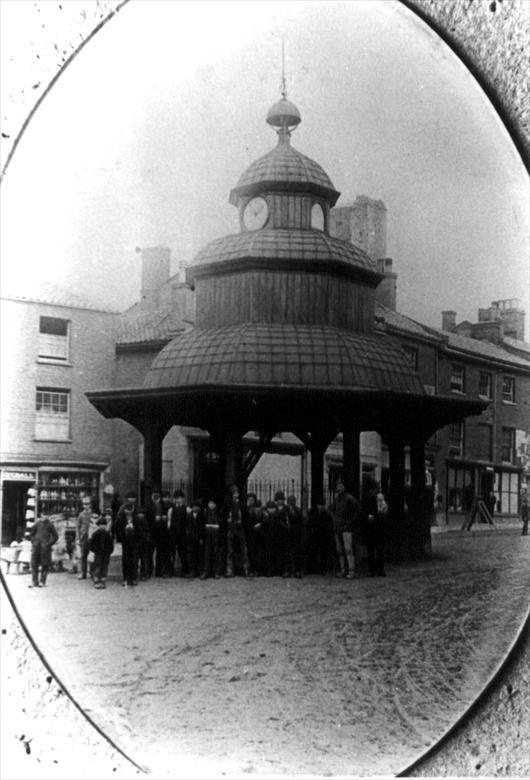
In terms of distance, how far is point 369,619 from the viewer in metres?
2.75

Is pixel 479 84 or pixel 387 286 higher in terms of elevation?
pixel 479 84

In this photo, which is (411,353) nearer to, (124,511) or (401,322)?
(401,322)

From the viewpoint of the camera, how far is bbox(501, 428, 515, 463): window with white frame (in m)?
3.16

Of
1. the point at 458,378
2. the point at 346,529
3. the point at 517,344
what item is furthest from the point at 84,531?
the point at 517,344

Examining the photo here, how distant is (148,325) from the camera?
8.91 ft

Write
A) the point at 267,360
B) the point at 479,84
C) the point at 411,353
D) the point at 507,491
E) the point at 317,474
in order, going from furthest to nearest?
the point at 507,491, the point at 479,84, the point at 411,353, the point at 317,474, the point at 267,360

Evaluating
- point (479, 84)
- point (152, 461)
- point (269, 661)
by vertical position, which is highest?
point (479, 84)

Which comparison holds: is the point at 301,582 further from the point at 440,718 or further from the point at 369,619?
the point at 440,718

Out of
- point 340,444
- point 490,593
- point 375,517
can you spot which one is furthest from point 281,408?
point 490,593

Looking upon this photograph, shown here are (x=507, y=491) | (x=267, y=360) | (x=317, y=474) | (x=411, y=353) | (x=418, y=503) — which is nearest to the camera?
(x=267, y=360)

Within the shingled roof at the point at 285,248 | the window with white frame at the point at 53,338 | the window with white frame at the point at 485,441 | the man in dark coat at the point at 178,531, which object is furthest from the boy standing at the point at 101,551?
the window with white frame at the point at 485,441

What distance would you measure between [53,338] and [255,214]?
1.89ft

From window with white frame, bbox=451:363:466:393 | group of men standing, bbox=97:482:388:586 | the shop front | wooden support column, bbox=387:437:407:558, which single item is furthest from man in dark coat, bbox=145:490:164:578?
window with white frame, bbox=451:363:466:393

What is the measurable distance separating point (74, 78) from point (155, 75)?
0.22m
